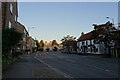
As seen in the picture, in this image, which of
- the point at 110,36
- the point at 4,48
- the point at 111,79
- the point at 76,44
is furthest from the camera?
the point at 76,44

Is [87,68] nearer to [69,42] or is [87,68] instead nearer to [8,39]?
[8,39]

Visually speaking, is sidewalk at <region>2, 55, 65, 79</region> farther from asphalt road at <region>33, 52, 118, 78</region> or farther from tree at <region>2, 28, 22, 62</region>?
tree at <region>2, 28, 22, 62</region>

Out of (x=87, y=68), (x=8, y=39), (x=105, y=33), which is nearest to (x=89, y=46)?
(x=105, y=33)

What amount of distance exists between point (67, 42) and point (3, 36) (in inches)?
4608

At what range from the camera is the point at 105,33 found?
64438 mm

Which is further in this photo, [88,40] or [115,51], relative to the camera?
[88,40]

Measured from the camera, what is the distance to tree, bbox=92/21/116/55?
64.0m

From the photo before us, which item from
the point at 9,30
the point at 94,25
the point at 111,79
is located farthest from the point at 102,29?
the point at 111,79

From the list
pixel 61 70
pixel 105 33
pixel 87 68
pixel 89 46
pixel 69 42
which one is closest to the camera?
pixel 61 70

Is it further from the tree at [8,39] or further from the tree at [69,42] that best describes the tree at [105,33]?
the tree at [69,42]

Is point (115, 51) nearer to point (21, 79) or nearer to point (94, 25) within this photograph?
point (94, 25)

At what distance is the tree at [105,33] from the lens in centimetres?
6400

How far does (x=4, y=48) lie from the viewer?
23672mm

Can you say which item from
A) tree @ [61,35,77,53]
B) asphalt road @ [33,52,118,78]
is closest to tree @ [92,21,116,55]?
asphalt road @ [33,52,118,78]
